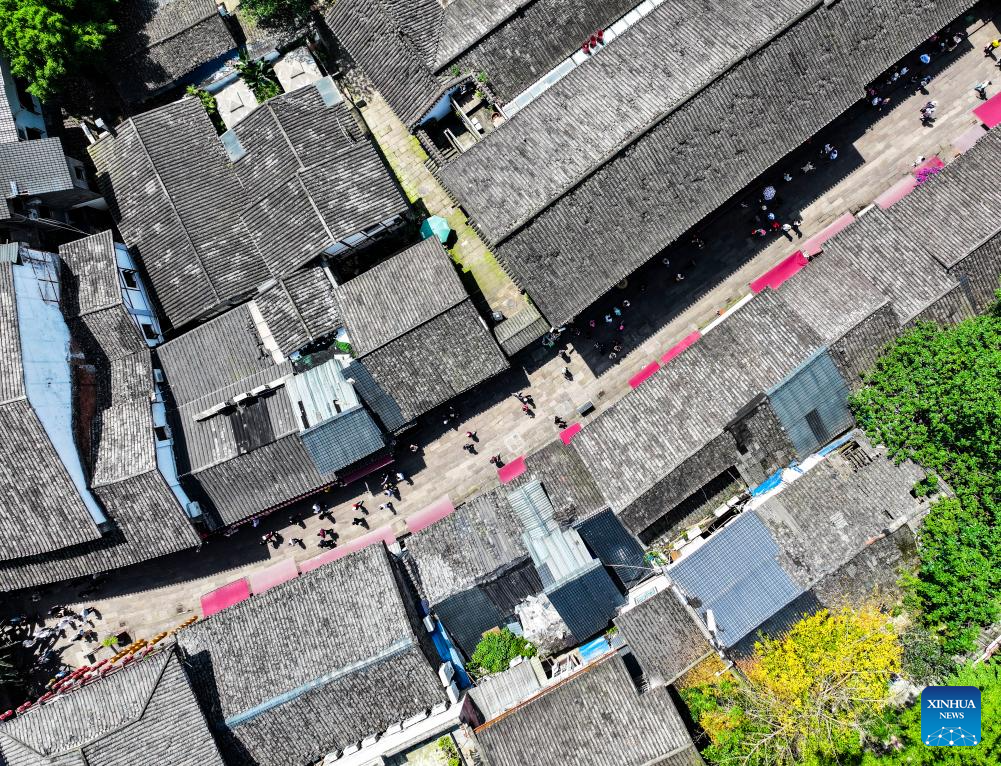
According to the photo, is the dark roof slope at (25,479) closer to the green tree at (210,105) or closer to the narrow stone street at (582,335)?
the narrow stone street at (582,335)

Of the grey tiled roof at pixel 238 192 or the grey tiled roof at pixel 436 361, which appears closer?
the grey tiled roof at pixel 436 361

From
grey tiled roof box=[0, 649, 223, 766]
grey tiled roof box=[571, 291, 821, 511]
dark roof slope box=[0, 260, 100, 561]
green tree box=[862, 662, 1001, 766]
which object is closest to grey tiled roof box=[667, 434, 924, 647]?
grey tiled roof box=[571, 291, 821, 511]

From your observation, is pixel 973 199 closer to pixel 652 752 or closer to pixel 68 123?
pixel 652 752

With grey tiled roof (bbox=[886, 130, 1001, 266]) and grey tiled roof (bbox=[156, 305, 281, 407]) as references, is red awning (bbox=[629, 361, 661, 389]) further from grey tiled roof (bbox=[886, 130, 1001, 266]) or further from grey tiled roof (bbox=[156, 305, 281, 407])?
grey tiled roof (bbox=[156, 305, 281, 407])

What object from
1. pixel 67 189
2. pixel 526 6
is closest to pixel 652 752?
pixel 526 6

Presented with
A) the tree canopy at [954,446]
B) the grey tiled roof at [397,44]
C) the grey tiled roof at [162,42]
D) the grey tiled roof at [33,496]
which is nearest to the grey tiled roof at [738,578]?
the tree canopy at [954,446]

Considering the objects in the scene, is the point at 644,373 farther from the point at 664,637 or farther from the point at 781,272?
the point at 664,637

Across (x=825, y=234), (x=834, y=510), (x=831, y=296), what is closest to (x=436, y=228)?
(x=831, y=296)
